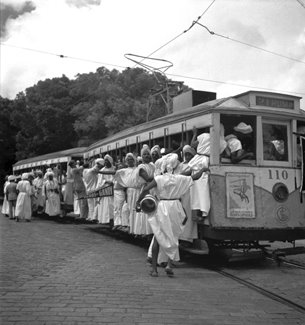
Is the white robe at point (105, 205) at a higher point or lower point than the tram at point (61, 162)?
lower

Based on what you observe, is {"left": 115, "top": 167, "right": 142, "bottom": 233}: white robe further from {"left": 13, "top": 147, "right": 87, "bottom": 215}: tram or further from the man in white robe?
{"left": 13, "top": 147, "right": 87, "bottom": 215}: tram

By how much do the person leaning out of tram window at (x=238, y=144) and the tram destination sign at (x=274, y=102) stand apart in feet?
1.74

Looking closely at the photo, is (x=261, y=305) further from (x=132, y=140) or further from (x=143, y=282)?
(x=132, y=140)

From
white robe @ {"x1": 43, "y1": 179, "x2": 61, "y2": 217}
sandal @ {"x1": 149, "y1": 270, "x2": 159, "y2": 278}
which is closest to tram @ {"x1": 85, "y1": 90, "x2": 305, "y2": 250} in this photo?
sandal @ {"x1": 149, "y1": 270, "x2": 159, "y2": 278}

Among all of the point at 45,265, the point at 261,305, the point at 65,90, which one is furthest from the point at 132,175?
the point at 65,90

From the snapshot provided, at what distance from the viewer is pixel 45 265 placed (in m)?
8.09

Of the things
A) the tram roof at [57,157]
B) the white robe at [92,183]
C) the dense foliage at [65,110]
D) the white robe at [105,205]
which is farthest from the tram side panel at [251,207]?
the dense foliage at [65,110]

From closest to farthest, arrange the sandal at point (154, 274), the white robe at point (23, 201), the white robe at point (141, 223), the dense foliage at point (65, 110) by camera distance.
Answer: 1. the sandal at point (154, 274)
2. the white robe at point (141, 223)
3. the white robe at point (23, 201)
4. the dense foliage at point (65, 110)

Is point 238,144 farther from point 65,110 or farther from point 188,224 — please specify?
point 65,110

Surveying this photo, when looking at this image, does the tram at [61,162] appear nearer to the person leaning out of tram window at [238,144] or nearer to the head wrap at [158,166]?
the head wrap at [158,166]

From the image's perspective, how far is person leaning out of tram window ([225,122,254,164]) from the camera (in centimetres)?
838

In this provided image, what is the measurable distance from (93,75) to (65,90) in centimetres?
382

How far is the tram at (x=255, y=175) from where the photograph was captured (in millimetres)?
8164

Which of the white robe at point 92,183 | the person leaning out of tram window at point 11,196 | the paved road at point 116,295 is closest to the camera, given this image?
the paved road at point 116,295
